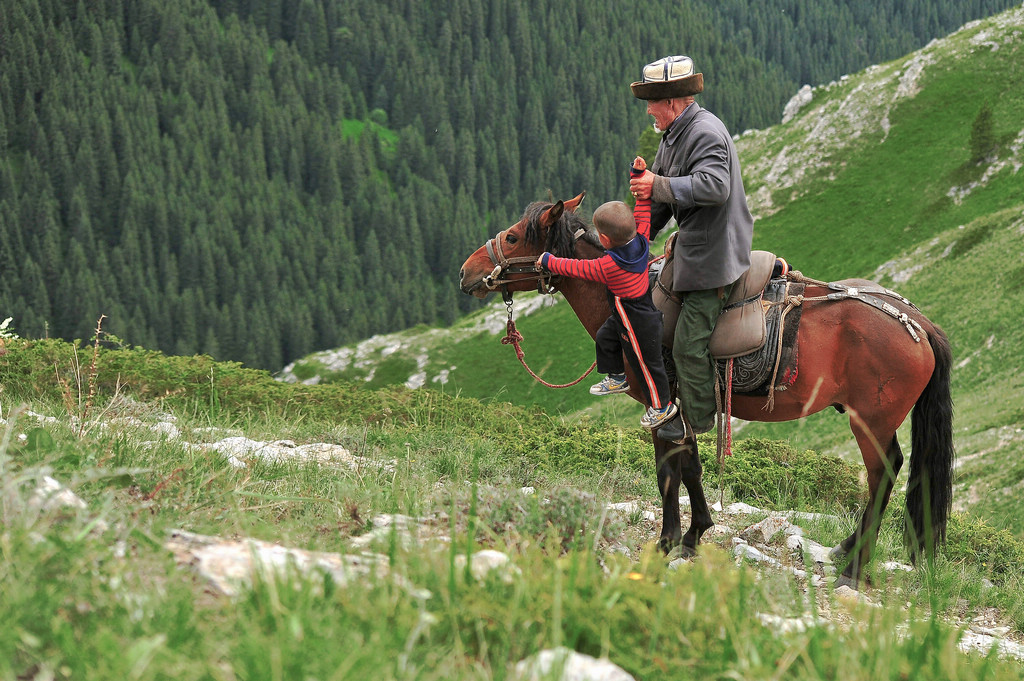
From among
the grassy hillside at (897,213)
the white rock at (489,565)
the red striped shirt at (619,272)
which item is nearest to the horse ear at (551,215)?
the red striped shirt at (619,272)

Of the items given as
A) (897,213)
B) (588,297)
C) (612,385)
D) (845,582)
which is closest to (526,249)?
(588,297)

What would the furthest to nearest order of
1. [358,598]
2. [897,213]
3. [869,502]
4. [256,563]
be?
[897,213]
[869,502]
[256,563]
[358,598]

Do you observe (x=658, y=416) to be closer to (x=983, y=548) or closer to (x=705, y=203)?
(x=705, y=203)


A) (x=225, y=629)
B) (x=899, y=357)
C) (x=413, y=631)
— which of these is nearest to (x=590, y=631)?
(x=413, y=631)

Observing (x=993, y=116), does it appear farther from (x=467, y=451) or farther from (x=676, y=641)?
(x=676, y=641)

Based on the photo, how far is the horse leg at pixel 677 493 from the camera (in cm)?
794

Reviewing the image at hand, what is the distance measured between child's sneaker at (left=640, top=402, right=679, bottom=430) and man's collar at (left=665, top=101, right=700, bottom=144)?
2641 mm

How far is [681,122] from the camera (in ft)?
24.8

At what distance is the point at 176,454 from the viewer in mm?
6320

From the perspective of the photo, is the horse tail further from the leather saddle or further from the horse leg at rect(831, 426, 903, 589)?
the leather saddle

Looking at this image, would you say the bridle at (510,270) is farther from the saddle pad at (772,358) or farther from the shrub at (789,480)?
the shrub at (789,480)

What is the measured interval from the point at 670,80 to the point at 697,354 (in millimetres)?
2650

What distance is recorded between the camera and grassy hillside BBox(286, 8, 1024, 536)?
36125 mm

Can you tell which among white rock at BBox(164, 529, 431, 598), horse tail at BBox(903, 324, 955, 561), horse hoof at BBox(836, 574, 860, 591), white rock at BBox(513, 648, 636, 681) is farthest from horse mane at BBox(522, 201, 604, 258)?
white rock at BBox(513, 648, 636, 681)
